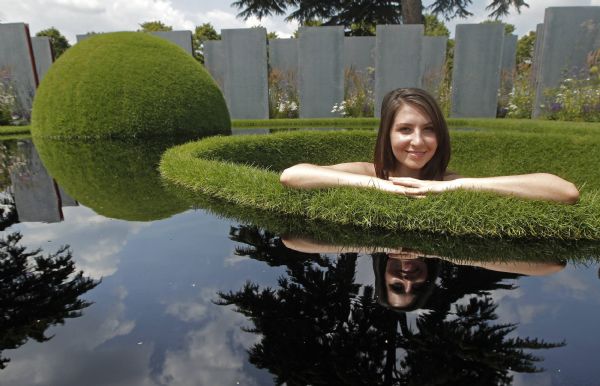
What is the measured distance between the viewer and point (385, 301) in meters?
1.61

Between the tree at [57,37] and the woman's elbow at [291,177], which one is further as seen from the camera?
the tree at [57,37]

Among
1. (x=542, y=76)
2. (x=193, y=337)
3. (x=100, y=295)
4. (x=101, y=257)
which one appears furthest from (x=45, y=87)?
(x=542, y=76)

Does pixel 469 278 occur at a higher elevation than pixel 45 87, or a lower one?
lower

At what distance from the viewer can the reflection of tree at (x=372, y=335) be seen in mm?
1219

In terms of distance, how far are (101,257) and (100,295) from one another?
59 cm

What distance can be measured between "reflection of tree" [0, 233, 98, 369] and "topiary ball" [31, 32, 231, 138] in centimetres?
574

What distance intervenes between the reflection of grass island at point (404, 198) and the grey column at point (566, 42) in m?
9.93

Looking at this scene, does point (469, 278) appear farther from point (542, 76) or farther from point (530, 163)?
point (542, 76)

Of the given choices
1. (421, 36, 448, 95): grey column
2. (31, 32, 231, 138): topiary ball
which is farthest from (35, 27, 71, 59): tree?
(421, 36, 448, 95): grey column

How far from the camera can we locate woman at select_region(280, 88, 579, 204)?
2.55 metres

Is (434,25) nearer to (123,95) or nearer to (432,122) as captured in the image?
(123,95)

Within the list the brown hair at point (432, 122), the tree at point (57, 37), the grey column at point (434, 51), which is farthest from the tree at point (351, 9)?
the brown hair at point (432, 122)

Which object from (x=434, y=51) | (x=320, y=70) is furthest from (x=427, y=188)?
(x=434, y=51)

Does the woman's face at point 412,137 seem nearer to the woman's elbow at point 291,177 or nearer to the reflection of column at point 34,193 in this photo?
the woman's elbow at point 291,177
